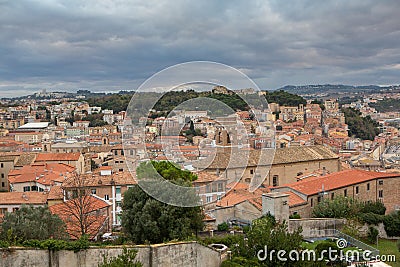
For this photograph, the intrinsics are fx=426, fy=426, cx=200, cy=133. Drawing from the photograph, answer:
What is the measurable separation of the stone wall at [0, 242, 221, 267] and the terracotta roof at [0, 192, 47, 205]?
8.46 m

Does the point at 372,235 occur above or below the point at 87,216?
below

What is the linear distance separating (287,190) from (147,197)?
765 centimetres

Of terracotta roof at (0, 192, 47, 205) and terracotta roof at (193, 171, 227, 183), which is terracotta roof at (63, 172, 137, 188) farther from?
terracotta roof at (193, 171, 227, 183)

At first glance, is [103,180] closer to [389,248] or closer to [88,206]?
[88,206]

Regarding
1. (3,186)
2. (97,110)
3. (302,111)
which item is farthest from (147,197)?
(97,110)

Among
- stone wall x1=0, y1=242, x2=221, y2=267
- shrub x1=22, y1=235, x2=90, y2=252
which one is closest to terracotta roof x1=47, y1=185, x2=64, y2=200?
shrub x1=22, y1=235, x2=90, y2=252

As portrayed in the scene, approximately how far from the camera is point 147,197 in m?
11.2

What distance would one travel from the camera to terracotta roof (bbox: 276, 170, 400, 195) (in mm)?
16888

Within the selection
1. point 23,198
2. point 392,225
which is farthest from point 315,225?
point 23,198

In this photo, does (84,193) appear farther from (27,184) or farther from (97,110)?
(97,110)

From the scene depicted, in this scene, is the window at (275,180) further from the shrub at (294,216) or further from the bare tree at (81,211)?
the bare tree at (81,211)

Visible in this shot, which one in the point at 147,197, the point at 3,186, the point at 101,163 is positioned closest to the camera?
the point at 147,197

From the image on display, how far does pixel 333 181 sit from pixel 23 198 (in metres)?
12.8

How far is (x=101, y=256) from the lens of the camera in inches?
344
